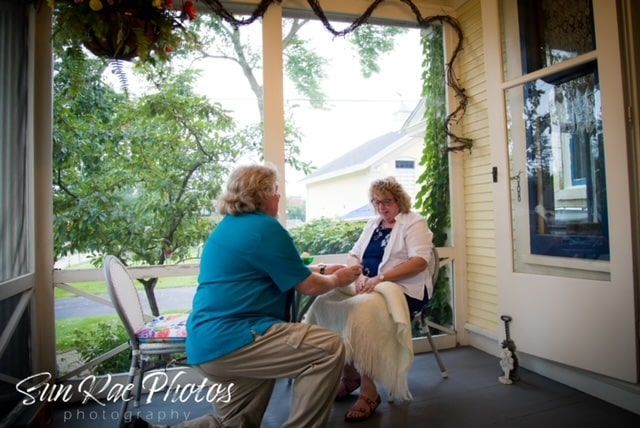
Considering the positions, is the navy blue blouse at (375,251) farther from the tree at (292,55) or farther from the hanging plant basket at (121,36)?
the hanging plant basket at (121,36)

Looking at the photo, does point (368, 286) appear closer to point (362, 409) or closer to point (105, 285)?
point (362, 409)

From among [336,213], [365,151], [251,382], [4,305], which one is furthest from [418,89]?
[4,305]

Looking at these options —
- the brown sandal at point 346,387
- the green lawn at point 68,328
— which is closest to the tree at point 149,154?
the green lawn at point 68,328

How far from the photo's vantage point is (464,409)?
213cm

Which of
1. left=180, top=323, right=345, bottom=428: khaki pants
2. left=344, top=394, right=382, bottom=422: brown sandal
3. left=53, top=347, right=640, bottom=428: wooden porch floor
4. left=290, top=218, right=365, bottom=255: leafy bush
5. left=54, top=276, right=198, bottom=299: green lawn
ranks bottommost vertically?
left=53, top=347, right=640, bottom=428: wooden porch floor

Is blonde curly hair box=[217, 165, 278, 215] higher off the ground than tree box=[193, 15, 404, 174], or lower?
lower

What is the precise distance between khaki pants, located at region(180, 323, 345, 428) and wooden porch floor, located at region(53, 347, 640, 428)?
25.4 inches

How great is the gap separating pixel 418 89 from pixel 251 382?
254 cm

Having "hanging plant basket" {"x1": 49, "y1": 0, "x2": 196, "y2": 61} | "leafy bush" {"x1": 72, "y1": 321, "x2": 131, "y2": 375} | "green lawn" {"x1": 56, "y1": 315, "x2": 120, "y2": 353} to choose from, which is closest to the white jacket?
"hanging plant basket" {"x1": 49, "y1": 0, "x2": 196, "y2": 61}

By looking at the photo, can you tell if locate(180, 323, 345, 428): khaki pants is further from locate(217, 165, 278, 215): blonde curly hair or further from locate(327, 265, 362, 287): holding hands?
locate(217, 165, 278, 215): blonde curly hair

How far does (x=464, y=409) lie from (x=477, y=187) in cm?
158

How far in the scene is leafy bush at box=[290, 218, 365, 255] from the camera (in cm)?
289

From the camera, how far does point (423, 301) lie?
7.70 feet

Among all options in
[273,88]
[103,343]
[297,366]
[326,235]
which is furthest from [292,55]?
[103,343]
